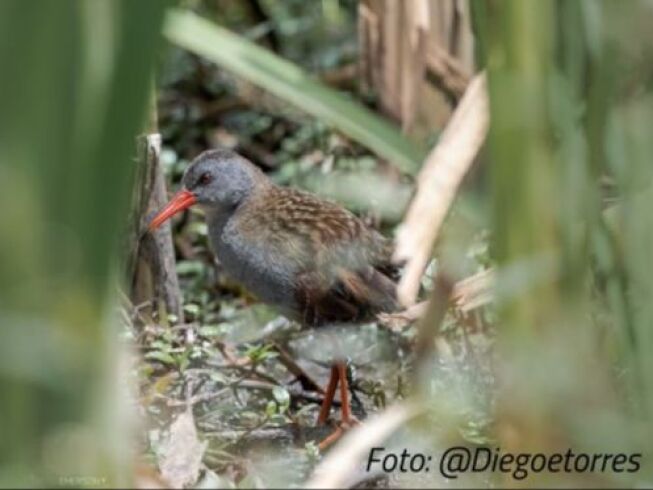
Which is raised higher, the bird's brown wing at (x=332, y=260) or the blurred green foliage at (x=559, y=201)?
the blurred green foliage at (x=559, y=201)

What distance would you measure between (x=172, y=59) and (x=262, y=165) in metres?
0.82

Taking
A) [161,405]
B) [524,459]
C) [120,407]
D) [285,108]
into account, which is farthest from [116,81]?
[285,108]

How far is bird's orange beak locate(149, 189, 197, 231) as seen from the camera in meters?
4.52

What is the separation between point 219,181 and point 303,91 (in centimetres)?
290

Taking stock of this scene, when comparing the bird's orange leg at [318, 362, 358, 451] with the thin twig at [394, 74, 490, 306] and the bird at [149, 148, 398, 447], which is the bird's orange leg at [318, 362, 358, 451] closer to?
the bird at [149, 148, 398, 447]

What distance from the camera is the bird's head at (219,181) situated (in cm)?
501

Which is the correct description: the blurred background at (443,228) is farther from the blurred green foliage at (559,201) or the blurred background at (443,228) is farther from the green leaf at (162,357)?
the green leaf at (162,357)

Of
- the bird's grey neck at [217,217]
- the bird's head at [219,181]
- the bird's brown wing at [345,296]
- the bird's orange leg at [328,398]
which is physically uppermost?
the bird's head at [219,181]

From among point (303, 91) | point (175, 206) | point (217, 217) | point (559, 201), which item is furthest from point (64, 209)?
point (217, 217)

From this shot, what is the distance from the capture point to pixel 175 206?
4.77 m

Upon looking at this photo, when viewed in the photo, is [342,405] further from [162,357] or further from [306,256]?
[162,357]

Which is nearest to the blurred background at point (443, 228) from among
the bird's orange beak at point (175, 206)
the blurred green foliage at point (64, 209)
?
the blurred green foliage at point (64, 209)

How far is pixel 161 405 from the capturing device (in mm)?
3521

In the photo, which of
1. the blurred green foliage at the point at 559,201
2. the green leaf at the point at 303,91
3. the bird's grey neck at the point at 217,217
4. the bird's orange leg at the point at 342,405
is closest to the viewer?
the blurred green foliage at the point at 559,201
